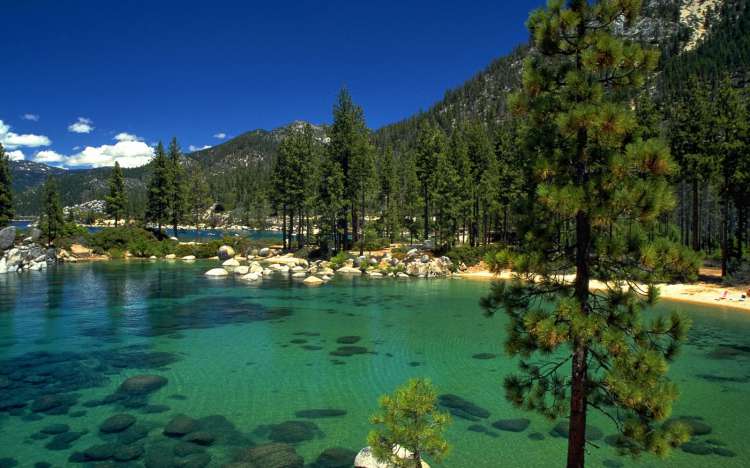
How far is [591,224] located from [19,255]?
63082 mm

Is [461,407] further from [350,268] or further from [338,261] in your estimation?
[338,261]

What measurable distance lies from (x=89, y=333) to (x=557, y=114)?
25.6 metres

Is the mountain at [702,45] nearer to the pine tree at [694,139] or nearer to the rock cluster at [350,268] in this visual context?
the rock cluster at [350,268]

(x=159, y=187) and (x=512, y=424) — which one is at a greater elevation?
(x=159, y=187)

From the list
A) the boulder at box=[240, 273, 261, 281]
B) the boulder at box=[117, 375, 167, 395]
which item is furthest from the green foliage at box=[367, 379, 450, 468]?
the boulder at box=[240, 273, 261, 281]

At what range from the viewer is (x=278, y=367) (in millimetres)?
19125

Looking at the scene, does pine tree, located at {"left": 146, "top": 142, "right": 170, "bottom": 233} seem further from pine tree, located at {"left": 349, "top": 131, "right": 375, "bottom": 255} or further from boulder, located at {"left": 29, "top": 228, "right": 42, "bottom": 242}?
pine tree, located at {"left": 349, "top": 131, "right": 375, "bottom": 255}

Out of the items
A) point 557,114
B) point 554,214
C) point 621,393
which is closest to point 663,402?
point 621,393

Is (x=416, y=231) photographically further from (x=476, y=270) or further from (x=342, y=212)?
(x=476, y=270)

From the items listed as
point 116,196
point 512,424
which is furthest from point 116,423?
point 116,196

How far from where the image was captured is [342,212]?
203 ft

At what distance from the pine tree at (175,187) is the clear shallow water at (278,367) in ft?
153

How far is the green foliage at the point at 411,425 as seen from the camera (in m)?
8.16

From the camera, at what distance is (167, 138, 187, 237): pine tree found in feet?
266
